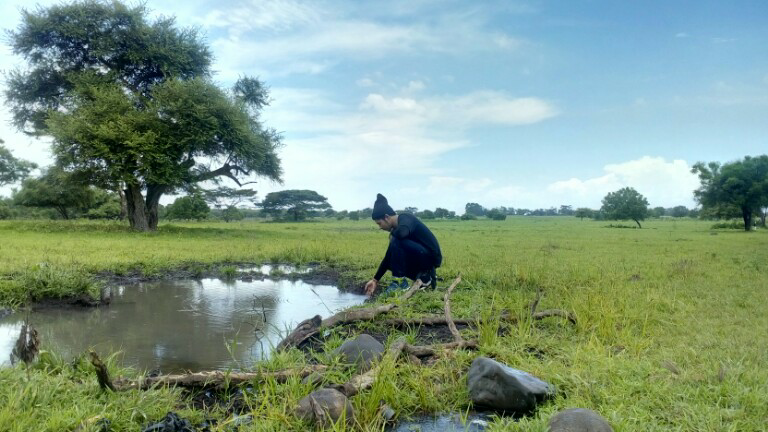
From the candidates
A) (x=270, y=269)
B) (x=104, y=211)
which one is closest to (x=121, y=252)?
(x=270, y=269)

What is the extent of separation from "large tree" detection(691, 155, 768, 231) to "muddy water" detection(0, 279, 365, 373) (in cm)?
3561

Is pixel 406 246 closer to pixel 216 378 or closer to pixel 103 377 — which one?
pixel 216 378

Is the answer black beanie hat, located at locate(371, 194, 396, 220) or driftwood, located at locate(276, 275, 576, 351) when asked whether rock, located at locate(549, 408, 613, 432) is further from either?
black beanie hat, located at locate(371, 194, 396, 220)

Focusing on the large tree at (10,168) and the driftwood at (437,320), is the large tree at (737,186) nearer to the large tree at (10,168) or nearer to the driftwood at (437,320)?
the driftwood at (437,320)

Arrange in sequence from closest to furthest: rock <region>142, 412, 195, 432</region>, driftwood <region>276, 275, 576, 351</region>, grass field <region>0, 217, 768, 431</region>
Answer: rock <region>142, 412, 195, 432</region> → grass field <region>0, 217, 768, 431</region> → driftwood <region>276, 275, 576, 351</region>

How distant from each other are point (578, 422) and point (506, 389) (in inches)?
23.7

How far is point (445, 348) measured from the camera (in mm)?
4430

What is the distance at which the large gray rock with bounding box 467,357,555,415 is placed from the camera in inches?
133

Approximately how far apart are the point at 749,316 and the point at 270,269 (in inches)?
328

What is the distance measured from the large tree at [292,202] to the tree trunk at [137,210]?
3263cm

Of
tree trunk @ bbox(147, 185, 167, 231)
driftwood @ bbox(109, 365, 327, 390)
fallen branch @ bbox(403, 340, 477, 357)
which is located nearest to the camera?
driftwood @ bbox(109, 365, 327, 390)

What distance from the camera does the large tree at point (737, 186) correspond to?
34500mm

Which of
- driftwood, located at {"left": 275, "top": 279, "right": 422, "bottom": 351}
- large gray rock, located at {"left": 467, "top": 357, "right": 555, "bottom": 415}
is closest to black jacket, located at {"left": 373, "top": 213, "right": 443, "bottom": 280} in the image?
driftwood, located at {"left": 275, "top": 279, "right": 422, "bottom": 351}

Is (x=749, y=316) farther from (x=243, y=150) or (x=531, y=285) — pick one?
(x=243, y=150)
